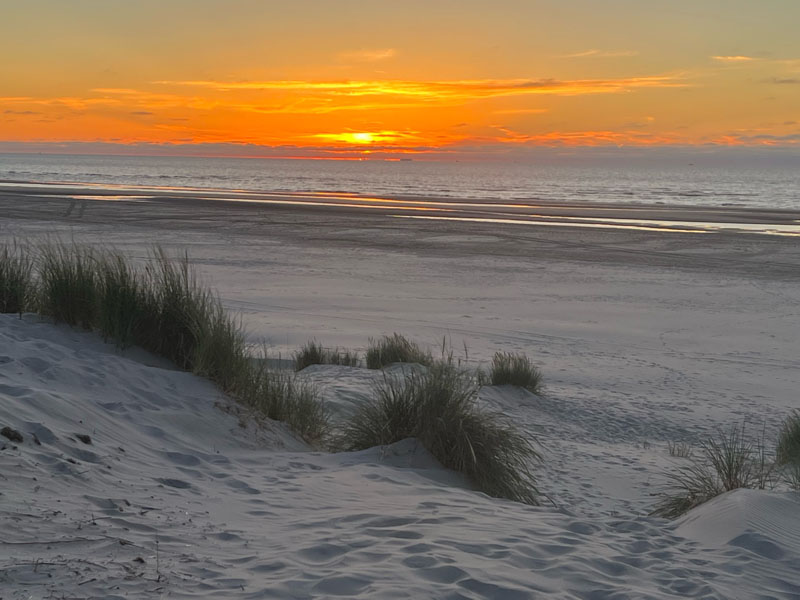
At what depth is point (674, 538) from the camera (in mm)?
4820

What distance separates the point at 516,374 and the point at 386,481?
405cm

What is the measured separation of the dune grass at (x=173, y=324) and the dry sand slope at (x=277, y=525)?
1.99 feet

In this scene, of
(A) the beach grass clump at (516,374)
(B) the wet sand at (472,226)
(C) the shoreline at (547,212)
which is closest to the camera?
(A) the beach grass clump at (516,374)

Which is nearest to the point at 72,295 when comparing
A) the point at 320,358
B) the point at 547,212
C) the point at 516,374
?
the point at 320,358

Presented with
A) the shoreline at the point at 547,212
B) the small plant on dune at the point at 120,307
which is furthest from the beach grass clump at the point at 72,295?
the shoreline at the point at 547,212

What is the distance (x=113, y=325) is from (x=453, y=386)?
3437 millimetres

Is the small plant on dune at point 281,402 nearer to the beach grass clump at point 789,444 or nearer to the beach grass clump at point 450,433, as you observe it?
the beach grass clump at point 450,433

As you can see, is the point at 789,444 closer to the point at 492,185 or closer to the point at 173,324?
the point at 173,324

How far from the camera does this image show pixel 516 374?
934 cm

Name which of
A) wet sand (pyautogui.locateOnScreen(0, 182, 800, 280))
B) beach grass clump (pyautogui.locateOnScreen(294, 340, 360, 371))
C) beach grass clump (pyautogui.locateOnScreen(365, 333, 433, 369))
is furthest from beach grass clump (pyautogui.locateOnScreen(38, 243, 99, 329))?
wet sand (pyautogui.locateOnScreen(0, 182, 800, 280))

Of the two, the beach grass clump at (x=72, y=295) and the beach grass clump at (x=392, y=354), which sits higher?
the beach grass clump at (x=72, y=295)

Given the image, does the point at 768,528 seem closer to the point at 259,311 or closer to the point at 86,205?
the point at 259,311

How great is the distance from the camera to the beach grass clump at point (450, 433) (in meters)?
5.99

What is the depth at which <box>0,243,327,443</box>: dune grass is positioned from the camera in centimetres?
714
